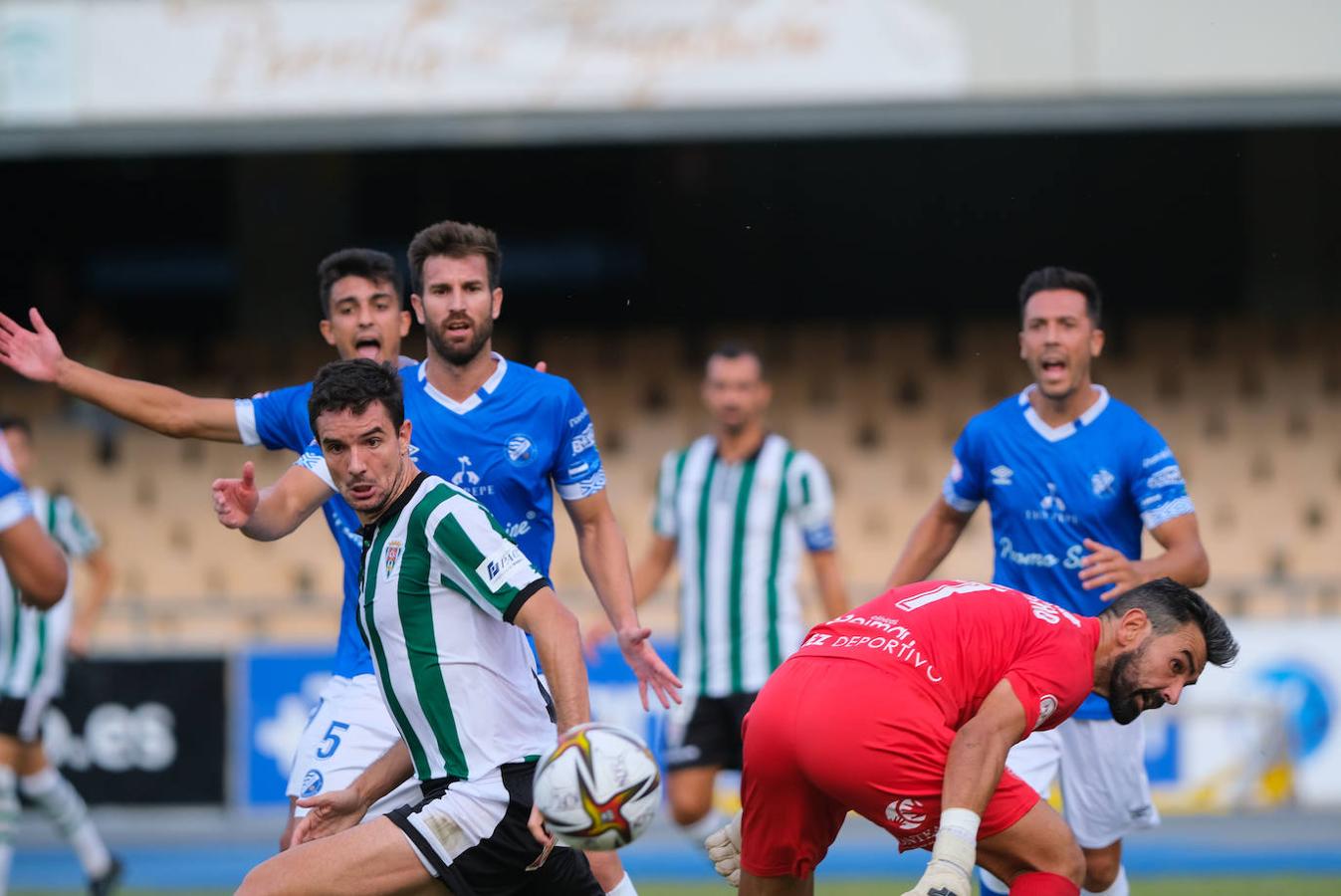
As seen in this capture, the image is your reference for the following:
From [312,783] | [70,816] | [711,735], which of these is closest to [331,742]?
[312,783]

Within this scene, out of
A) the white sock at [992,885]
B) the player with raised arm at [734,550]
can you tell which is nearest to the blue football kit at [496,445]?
the white sock at [992,885]

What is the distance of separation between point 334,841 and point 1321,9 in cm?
1010

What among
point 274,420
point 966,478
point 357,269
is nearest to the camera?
point 274,420

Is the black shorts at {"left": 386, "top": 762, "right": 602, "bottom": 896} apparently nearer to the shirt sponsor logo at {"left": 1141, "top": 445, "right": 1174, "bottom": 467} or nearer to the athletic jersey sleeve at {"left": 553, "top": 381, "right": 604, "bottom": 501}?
the athletic jersey sleeve at {"left": 553, "top": 381, "right": 604, "bottom": 501}

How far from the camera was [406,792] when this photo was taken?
4844mm

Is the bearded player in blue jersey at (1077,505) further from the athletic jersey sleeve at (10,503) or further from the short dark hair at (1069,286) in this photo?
the athletic jersey sleeve at (10,503)

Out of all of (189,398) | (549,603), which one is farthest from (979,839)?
(189,398)

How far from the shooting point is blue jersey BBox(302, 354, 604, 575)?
5.48 m

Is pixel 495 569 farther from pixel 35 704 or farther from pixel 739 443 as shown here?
pixel 35 704

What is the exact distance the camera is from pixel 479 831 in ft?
14.6

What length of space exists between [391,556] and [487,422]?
3.51 ft

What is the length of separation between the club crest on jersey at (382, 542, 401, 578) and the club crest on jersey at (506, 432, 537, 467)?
1.03 metres

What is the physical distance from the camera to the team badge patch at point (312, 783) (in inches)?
207

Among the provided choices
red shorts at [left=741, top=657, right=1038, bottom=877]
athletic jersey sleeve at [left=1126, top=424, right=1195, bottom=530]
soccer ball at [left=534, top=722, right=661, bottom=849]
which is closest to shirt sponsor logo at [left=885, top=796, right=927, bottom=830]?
red shorts at [left=741, top=657, right=1038, bottom=877]
